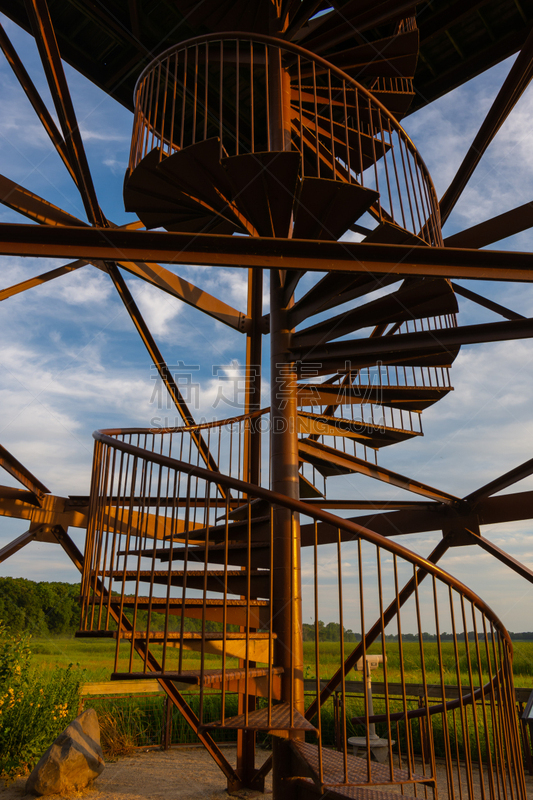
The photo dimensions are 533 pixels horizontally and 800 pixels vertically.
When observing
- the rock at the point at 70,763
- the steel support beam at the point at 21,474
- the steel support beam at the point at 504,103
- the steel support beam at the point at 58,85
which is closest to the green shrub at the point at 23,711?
the rock at the point at 70,763

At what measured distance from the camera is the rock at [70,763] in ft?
16.5

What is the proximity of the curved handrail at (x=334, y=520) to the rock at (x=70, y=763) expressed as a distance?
362 centimetres

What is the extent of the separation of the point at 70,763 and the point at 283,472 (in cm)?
362

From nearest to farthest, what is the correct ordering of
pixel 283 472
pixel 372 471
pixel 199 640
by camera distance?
1. pixel 199 640
2. pixel 283 472
3. pixel 372 471

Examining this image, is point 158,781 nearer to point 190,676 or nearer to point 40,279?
point 190,676

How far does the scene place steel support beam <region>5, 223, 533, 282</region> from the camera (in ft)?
8.60

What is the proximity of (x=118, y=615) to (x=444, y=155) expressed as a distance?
6.81 m

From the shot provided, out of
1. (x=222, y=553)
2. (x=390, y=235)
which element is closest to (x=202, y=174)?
(x=390, y=235)

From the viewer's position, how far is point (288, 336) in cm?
491

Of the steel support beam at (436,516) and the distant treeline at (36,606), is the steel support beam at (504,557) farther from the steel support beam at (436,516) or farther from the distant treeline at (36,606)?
the distant treeline at (36,606)

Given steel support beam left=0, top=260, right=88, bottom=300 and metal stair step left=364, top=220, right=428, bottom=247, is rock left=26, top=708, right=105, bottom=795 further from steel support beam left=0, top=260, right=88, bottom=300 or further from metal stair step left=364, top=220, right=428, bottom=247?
metal stair step left=364, top=220, right=428, bottom=247

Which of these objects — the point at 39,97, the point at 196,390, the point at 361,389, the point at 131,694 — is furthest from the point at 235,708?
the point at 39,97

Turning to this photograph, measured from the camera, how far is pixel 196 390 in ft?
22.7

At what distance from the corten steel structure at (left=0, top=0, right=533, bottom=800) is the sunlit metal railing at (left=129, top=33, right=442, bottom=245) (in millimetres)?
37
